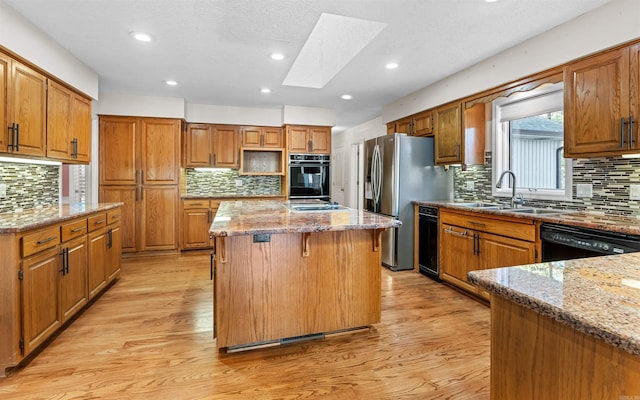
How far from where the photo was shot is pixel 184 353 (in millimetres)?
2176

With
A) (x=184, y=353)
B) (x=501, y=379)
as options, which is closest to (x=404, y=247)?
(x=184, y=353)

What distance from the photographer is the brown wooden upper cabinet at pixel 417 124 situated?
171 inches

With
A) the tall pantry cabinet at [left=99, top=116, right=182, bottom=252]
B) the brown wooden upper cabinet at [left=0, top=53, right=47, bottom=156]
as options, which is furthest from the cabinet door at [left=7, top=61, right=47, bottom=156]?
the tall pantry cabinet at [left=99, top=116, right=182, bottom=252]

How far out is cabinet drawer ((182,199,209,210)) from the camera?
5109 mm

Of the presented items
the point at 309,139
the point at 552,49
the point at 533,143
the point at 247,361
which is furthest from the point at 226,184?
the point at 552,49

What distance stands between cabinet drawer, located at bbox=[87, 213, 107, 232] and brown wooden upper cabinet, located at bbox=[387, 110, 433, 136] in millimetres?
3836

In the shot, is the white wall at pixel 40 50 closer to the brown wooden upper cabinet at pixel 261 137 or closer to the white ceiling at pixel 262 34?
the white ceiling at pixel 262 34

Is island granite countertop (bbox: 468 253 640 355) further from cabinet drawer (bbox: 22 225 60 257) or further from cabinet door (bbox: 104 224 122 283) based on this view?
cabinet door (bbox: 104 224 122 283)

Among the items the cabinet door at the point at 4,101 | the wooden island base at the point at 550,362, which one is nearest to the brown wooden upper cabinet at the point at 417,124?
the wooden island base at the point at 550,362

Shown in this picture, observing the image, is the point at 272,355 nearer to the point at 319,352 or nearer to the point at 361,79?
the point at 319,352

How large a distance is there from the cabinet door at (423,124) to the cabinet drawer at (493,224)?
1.26 meters

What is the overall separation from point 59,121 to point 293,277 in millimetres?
2706

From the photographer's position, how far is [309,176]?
18.5 feet

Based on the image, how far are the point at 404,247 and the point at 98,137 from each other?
14.9 feet
